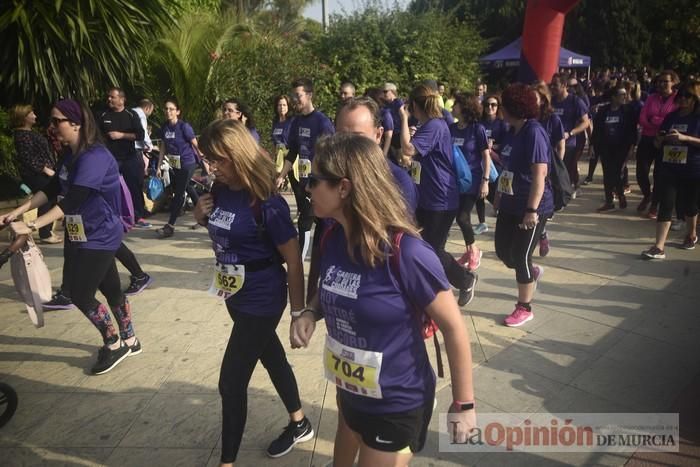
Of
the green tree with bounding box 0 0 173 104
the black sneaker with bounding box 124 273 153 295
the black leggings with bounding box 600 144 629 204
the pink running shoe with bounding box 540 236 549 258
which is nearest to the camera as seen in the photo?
the black sneaker with bounding box 124 273 153 295

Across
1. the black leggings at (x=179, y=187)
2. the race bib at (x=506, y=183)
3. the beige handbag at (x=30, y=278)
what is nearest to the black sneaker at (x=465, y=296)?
the race bib at (x=506, y=183)

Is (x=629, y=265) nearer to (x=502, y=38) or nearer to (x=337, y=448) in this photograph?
(x=337, y=448)

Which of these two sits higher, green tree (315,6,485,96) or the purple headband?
green tree (315,6,485,96)

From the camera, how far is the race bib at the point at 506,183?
174 inches

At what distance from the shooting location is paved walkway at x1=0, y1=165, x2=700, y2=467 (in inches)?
122

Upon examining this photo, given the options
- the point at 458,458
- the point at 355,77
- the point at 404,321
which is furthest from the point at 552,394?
the point at 355,77

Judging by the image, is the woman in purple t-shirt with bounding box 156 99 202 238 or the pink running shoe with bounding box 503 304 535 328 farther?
the woman in purple t-shirt with bounding box 156 99 202 238

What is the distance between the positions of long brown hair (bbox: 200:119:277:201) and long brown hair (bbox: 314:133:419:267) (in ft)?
2.61

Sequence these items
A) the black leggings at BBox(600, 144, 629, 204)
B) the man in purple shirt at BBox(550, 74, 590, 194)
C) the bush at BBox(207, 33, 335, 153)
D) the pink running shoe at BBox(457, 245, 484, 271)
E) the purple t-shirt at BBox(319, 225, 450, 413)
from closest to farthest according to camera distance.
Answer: the purple t-shirt at BBox(319, 225, 450, 413) < the pink running shoe at BBox(457, 245, 484, 271) < the black leggings at BBox(600, 144, 629, 204) < the man in purple shirt at BBox(550, 74, 590, 194) < the bush at BBox(207, 33, 335, 153)

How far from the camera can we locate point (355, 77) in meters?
13.5

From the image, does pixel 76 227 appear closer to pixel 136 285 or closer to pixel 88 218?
pixel 88 218

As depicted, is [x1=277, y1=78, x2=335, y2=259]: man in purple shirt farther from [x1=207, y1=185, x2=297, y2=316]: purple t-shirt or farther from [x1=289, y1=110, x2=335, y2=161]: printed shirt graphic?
[x1=207, y1=185, x2=297, y2=316]: purple t-shirt

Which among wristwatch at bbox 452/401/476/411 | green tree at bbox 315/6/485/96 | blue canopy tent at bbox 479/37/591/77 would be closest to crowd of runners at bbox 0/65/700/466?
wristwatch at bbox 452/401/476/411

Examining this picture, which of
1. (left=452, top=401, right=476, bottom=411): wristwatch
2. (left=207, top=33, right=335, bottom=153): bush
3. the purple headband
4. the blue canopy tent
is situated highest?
the blue canopy tent
